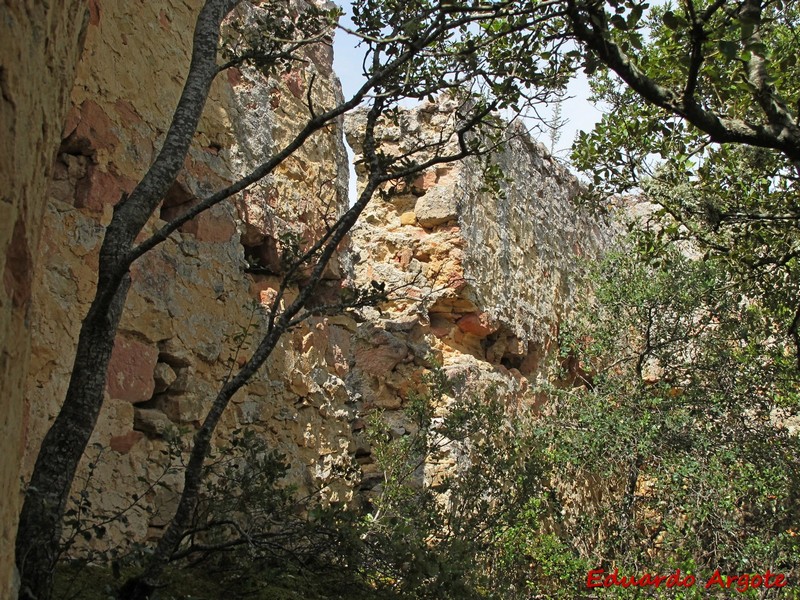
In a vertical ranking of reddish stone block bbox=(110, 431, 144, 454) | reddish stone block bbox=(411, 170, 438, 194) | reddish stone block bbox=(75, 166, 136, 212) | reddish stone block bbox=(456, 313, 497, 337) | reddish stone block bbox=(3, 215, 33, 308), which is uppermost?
reddish stone block bbox=(411, 170, 438, 194)

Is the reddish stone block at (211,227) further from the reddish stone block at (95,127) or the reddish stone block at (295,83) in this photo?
the reddish stone block at (295,83)

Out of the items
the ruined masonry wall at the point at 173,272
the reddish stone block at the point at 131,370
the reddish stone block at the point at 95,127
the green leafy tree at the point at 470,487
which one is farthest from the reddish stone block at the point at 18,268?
the green leafy tree at the point at 470,487

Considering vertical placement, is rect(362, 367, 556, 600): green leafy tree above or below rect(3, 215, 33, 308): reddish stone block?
above

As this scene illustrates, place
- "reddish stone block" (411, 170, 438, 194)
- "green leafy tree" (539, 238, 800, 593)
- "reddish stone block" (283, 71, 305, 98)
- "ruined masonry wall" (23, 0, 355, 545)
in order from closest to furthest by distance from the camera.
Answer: "ruined masonry wall" (23, 0, 355, 545)
"reddish stone block" (283, 71, 305, 98)
"green leafy tree" (539, 238, 800, 593)
"reddish stone block" (411, 170, 438, 194)

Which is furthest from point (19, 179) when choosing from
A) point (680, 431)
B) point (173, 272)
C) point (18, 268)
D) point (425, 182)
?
point (680, 431)

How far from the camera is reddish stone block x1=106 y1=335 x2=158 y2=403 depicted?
4469 mm

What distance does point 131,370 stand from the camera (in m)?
4.59

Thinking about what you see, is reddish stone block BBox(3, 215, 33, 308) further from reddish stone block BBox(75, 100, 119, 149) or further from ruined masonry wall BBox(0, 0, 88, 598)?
reddish stone block BBox(75, 100, 119, 149)

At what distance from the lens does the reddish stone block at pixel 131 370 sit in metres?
4.47

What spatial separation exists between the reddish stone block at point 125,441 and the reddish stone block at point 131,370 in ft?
0.61

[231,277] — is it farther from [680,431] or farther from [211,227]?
[680,431]

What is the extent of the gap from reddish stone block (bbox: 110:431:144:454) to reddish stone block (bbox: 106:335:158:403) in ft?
0.61

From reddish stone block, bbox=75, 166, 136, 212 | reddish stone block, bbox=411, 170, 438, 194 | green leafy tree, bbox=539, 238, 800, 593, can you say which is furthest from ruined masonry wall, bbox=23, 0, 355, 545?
green leafy tree, bbox=539, 238, 800, 593

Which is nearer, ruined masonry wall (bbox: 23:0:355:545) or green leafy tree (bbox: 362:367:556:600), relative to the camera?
ruined masonry wall (bbox: 23:0:355:545)
